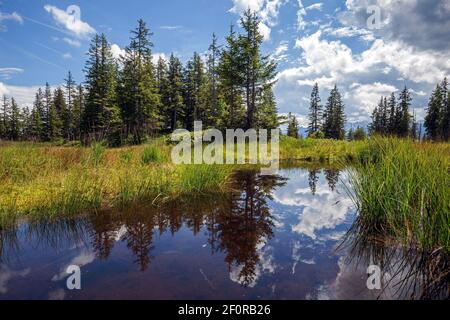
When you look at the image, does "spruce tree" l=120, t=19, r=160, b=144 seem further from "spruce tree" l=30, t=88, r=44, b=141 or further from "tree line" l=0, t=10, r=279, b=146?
"spruce tree" l=30, t=88, r=44, b=141

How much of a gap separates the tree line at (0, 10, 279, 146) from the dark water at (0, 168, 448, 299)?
8108 millimetres

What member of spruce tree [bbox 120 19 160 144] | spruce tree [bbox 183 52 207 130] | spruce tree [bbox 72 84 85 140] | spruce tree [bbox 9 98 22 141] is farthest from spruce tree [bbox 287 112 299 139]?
spruce tree [bbox 9 98 22 141]

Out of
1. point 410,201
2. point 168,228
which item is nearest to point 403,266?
point 410,201

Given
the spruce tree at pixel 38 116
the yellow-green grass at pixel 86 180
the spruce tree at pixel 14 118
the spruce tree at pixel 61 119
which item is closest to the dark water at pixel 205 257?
the yellow-green grass at pixel 86 180

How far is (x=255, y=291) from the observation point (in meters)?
3.17

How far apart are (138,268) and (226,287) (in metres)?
1.35

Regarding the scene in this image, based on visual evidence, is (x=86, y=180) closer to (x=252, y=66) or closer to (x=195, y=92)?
(x=252, y=66)

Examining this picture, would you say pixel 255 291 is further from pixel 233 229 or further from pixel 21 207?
pixel 21 207

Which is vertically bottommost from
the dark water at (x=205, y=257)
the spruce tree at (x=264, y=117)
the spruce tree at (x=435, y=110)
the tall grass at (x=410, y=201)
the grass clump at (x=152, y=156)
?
the dark water at (x=205, y=257)

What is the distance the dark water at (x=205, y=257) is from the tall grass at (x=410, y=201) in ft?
1.15

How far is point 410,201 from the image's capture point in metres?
4.38

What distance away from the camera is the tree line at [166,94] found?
92.8 ft

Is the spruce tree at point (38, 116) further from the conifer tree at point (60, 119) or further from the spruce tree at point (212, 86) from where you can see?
the spruce tree at point (212, 86)

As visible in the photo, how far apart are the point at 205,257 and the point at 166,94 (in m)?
42.3
